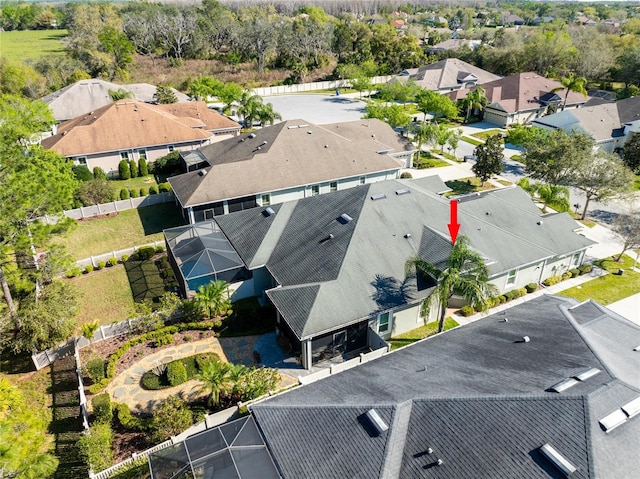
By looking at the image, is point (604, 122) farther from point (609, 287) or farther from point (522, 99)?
point (609, 287)

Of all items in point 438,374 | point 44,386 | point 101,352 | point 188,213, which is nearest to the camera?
point 438,374

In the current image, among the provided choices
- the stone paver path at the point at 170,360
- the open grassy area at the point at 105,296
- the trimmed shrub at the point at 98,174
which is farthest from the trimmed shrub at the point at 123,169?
the stone paver path at the point at 170,360

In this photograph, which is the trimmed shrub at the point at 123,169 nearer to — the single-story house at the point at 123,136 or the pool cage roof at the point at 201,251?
the single-story house at the point at 123,136

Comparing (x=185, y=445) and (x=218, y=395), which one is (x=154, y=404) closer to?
(x=218, y=395)

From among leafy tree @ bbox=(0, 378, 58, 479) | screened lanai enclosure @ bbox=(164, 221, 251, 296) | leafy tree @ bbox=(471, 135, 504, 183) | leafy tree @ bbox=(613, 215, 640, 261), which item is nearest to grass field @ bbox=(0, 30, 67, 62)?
screened lanai enclosure @ bbox=(164, 221, 251, 296)

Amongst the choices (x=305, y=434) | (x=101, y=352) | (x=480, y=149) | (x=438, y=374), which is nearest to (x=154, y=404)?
(x=101, y=352)

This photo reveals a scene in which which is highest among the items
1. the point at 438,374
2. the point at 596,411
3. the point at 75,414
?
the point at 596,411
